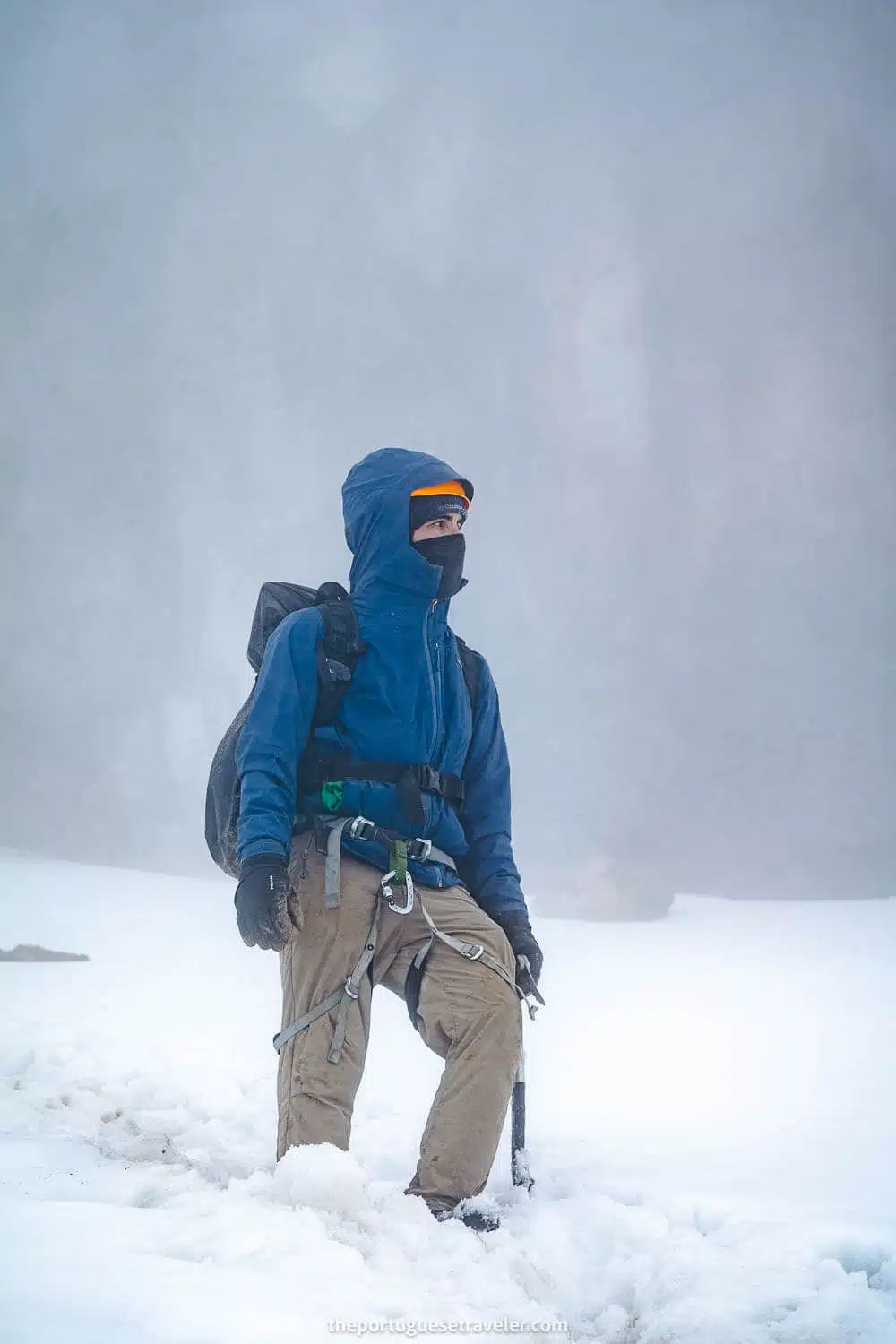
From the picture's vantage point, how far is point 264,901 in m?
2.89

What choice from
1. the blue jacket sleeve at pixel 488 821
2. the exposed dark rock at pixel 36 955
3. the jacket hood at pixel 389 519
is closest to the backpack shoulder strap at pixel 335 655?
the jacket hood at pixel 389 519

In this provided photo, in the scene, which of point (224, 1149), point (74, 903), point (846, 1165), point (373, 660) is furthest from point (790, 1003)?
point (74, 903)

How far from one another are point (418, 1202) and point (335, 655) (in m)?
1.69

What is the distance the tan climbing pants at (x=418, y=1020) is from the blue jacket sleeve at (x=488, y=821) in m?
0.27

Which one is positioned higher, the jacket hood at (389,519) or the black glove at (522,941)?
the jacket hood at (389,519)

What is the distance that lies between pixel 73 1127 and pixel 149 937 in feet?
46.7

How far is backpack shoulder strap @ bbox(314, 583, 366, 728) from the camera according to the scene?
3.28 m

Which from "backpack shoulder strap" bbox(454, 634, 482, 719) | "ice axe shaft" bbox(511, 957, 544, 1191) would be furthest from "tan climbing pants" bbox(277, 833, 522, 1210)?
"backpack shoulder strap" bbox(454, 634, 482, 719)

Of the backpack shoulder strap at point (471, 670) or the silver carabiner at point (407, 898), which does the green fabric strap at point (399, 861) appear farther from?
the backpack shoulder strap at point (471, 670)

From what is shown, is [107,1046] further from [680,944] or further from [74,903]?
[74,903]

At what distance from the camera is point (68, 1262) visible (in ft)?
5.42

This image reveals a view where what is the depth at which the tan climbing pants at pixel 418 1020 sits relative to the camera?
282 cm

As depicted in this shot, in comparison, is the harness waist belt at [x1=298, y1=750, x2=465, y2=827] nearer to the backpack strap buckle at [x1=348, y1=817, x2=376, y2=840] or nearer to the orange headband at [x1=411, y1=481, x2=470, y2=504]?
the backpack strap buckle at [x1=348, y1=817, x2=376, y2=840]

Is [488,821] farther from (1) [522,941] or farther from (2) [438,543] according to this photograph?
(2) [438,543]
